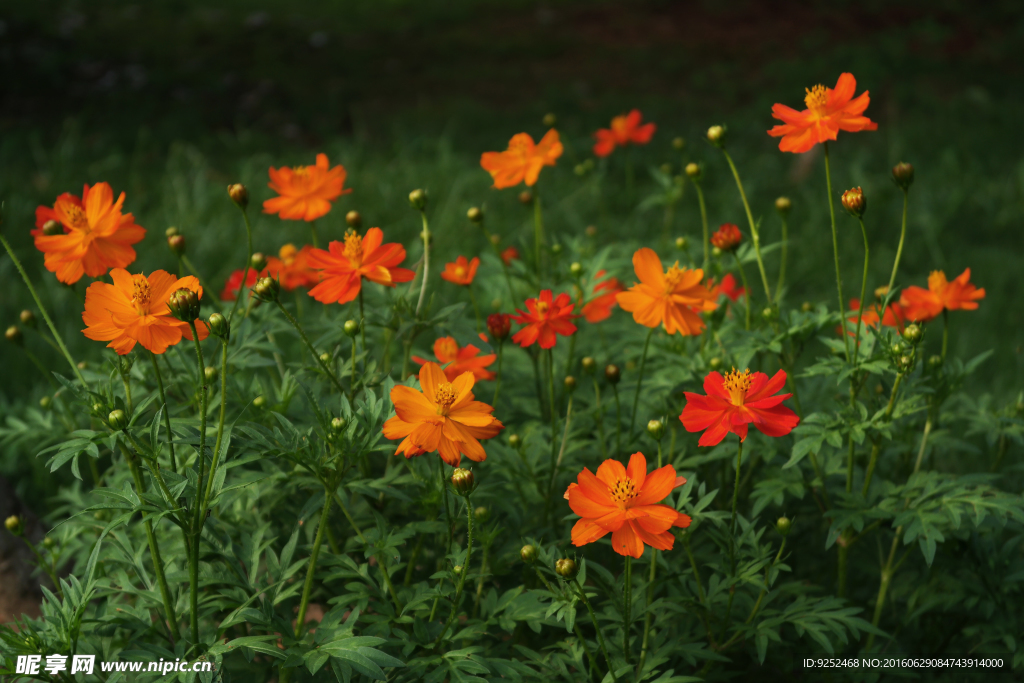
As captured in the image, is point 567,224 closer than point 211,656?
No

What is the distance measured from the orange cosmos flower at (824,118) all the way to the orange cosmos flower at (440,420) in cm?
66

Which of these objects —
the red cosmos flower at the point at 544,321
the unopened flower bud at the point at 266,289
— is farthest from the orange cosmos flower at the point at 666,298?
the unopened flower bud at the point at 266,289

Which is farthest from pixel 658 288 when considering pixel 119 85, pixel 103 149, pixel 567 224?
pixel 119 85

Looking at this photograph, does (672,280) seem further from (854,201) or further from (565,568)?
(565,568)

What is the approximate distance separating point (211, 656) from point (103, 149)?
4276 mm

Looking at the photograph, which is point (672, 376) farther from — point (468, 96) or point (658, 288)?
point (468, 96)

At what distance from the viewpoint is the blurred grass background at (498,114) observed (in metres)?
3.49

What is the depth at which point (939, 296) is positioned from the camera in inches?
61.7

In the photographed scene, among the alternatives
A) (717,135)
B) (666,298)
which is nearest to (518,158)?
(717,135)

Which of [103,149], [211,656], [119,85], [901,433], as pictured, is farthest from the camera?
[119,85]

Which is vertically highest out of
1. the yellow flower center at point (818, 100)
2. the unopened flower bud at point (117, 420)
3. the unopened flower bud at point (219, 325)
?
the yellow flower center at point (818, 100)

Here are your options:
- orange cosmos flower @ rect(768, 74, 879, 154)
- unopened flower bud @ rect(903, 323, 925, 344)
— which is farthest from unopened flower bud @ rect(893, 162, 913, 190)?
unopened flower bud @ rect(903, 323, 925, 344)

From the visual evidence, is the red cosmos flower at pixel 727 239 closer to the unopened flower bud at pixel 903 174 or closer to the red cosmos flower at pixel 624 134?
the unopened flower bud at pixel 903 174

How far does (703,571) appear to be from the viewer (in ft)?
5.26
